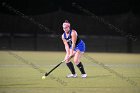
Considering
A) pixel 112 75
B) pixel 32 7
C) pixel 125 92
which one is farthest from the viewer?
pixel 32 7

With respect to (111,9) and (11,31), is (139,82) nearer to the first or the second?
(11,31)

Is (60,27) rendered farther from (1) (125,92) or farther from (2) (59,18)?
(1) (125,92)

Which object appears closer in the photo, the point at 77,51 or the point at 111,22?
the point at 77,51

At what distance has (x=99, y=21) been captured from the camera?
1158 inches

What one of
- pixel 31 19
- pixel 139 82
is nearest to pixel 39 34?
pixel 31 19

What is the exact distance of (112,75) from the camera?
47.9 ft

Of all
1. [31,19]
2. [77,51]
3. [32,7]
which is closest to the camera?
[77,51]

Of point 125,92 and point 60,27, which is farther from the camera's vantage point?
point 60,27

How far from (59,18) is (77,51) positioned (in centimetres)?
1593

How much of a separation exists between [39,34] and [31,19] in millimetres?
1470

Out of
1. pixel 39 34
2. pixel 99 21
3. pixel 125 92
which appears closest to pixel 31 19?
pixel 39 34

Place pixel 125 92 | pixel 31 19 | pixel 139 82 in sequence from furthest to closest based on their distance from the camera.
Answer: pixel 31 19, pixel 139 82, pixel 125 92

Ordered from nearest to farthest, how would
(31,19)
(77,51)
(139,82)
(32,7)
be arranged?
(139,82) → (77,51) → (31,19) → (32,7)

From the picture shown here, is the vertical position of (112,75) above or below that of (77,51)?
below
